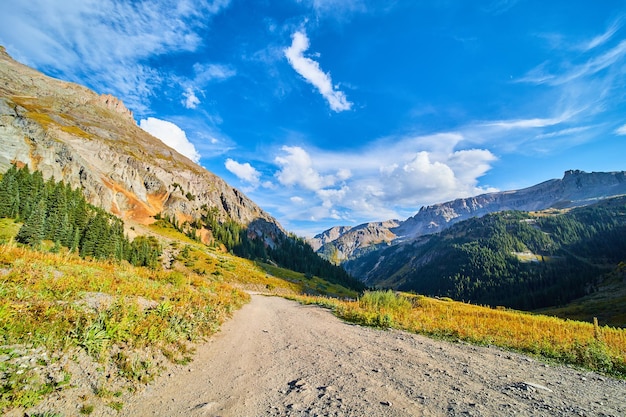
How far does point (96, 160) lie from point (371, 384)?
159289mm

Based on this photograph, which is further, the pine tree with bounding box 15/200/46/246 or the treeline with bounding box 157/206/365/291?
the treeline with bounding box 157/206/365/291

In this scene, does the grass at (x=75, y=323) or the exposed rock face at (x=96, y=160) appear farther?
the exposed rock face at (x=96, y=160)

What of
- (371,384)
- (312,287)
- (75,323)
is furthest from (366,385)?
(312,287)

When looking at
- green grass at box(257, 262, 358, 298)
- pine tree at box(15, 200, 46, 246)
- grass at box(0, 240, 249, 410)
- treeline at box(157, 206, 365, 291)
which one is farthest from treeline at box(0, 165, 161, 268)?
treeline at box(157, 206, 365, 291)

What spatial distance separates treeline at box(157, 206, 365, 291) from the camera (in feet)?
465

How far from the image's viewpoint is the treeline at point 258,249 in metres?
142

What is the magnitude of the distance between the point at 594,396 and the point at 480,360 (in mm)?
2871

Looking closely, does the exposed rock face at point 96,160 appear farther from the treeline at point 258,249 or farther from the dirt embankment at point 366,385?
the dirt embankment at point 366,385

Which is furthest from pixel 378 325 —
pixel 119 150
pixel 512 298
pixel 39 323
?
pixel 512 298

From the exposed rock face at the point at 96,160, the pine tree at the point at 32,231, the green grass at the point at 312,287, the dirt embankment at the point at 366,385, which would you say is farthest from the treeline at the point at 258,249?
the dirt embankment at the point at 366,385

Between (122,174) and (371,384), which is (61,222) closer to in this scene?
(371,384)

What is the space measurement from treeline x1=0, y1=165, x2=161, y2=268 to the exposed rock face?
21.2 m

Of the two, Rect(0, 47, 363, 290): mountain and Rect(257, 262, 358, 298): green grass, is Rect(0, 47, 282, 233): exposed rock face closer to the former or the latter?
Rect(0, 47, 363, 290): mountain

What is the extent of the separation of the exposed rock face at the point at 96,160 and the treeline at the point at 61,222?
21243mm
